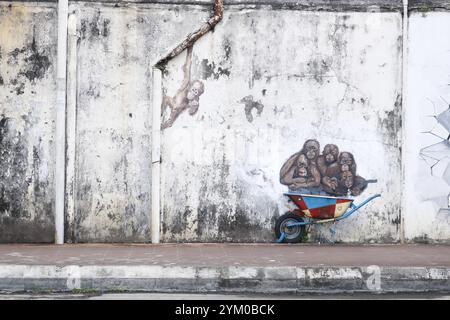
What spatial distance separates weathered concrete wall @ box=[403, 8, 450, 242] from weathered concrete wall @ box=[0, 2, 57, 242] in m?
5.26

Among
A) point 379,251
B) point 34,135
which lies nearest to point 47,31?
point 34,135

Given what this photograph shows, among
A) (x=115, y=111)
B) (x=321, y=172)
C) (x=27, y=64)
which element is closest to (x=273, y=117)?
(x=321, y=172)

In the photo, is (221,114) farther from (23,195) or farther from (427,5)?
(427,5)

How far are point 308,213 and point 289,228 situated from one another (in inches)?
15.4

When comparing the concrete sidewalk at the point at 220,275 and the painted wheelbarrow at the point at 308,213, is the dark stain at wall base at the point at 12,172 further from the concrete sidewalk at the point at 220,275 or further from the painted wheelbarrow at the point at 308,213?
the painted wheelbarrow at the point at 308,213

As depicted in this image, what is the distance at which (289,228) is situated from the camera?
40.2ft

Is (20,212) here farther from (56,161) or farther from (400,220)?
(400,220)

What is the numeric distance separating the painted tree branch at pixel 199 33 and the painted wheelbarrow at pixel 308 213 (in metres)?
2.60

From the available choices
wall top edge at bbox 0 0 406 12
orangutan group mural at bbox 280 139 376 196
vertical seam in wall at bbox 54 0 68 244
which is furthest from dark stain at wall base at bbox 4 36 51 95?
orangutan group mural at bbox 280 139 376 196

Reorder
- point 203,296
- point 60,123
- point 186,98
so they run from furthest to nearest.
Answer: point 186,98, point 60,123, point 203,296

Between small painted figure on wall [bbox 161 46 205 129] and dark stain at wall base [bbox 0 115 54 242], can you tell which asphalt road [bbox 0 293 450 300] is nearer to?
dark stain at wall base [bbox 0 115 54 242]

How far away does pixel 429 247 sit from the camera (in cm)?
1215

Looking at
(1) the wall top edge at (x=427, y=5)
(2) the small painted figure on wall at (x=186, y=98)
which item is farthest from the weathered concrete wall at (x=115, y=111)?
(1) the wall top edge at (x=427, y=5)

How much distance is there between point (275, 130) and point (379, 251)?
7.62 ft
